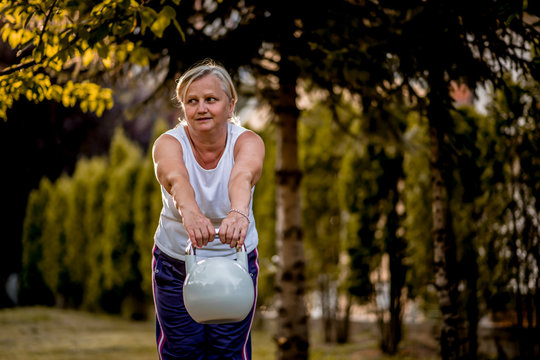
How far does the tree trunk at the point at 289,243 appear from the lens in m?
4.93

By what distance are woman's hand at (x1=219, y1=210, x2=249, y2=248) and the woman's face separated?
445 mm

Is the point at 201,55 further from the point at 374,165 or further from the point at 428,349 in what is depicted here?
the point at 428,349

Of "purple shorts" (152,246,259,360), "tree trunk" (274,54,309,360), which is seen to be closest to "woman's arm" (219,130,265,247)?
"purple shorts" (152,246,259,360)

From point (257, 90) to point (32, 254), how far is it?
957 centimetres

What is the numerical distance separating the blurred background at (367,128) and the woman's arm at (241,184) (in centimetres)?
65

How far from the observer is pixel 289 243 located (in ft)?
16.3

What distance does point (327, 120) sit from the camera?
281 inches

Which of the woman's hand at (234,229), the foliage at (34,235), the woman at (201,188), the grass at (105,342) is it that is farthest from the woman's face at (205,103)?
the foliage at (34,235)

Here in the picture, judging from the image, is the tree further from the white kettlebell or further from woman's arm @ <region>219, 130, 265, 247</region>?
the white kettlebell

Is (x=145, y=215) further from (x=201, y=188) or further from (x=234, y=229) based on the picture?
(x=234, y=229)

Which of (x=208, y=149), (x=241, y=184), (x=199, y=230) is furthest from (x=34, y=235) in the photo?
(x=199, y=230)

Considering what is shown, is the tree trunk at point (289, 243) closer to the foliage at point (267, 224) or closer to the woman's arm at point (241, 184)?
the woman's arm at point (241, 184)

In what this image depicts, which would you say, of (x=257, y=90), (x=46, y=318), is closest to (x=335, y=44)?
(x=257, y=90)

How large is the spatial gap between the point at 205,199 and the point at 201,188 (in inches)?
1.9
